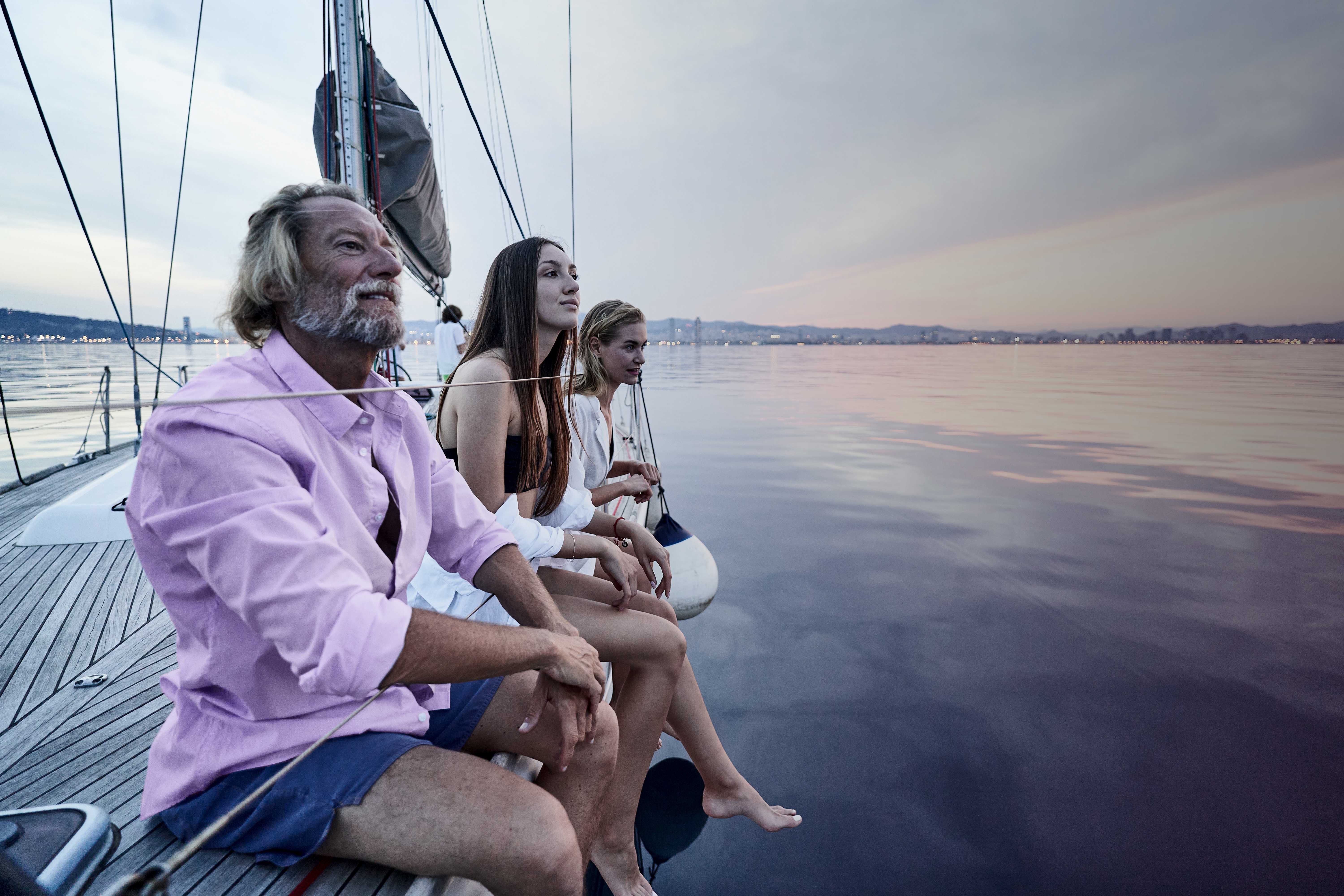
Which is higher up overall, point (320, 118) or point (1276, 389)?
point (320, 118)

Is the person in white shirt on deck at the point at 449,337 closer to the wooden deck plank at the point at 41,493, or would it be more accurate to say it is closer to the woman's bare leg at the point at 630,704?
the wooden deck plank at the point at 41,493

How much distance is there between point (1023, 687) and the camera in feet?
11.5

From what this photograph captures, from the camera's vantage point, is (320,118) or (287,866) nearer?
(287,866)

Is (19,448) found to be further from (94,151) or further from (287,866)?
(287,866)

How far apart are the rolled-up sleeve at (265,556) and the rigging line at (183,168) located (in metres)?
2.65

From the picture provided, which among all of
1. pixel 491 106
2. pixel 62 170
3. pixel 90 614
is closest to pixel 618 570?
pixel 90 614

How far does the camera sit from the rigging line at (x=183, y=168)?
296cm

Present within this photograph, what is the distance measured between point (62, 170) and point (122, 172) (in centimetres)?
63

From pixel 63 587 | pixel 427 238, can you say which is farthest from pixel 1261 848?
pixel 427 238

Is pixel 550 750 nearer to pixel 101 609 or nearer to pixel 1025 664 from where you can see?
pixel 101 609

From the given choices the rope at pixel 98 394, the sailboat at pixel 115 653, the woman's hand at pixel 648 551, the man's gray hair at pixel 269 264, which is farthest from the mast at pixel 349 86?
the man's gray hair at pixel 269 264

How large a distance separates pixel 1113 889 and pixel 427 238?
21.8 feet

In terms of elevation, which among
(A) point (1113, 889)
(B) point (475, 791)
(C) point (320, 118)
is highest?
(C) point (320, 118)

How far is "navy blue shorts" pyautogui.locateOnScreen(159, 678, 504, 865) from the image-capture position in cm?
90
